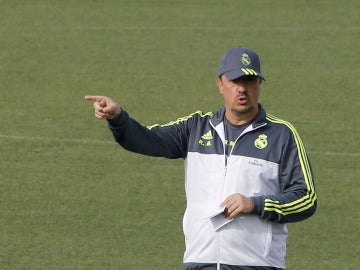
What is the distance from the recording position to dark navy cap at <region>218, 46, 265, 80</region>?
7773mm

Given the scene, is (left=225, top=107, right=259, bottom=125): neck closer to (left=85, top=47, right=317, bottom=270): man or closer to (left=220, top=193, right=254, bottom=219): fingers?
(left=85, top=47, right=317, bottom=270): man

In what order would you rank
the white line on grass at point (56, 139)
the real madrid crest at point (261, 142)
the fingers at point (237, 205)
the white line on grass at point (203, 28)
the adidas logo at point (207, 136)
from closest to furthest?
the fingers at point (237, 205), the real madrid crest at point (261, 142), the adidas logo at point (207, 136), the white line on grass at point (56, 139), the white line on grass at point (203, 28)

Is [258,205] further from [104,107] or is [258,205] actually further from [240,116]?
[104,107]

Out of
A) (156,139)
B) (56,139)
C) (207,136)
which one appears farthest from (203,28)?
(207,136)

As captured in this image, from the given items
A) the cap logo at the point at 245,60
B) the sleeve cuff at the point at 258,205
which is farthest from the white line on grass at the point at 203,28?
the sleeve cuff at the point at 258,205

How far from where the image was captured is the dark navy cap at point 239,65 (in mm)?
7773

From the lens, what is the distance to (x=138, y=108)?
54.7ft

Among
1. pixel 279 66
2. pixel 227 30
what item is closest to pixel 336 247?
pixel 279 66

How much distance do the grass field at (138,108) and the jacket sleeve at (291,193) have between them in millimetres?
3926

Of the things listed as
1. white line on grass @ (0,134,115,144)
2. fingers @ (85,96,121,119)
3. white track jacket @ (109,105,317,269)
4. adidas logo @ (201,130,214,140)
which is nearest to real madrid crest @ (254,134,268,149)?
white track jacket @ (109,105,317,269)

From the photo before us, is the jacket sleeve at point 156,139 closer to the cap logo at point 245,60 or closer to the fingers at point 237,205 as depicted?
the cap logo at point 245,60

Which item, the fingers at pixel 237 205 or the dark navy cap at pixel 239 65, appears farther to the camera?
the dark navy cap at pixel 239 65

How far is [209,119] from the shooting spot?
8.03 m

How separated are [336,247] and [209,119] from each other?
4323 mm
